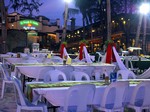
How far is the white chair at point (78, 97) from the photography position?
4.19 metres

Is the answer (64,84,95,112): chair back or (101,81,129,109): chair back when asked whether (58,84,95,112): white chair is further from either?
(101,81,129,109): chair back

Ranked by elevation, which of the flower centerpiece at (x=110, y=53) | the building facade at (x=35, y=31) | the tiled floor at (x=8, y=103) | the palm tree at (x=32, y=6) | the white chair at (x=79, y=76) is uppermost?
the palm tree at (x=32, y=6)

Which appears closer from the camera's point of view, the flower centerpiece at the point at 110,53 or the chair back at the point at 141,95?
the chair back at the point at 141,95

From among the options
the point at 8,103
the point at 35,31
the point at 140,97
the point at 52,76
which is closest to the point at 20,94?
the point at 52,76

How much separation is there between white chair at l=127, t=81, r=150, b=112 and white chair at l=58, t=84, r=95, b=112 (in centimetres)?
74

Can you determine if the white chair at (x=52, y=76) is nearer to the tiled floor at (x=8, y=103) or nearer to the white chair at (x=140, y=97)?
the tiled floor at (x=8, y=103)

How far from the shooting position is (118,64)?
9477 millimetres

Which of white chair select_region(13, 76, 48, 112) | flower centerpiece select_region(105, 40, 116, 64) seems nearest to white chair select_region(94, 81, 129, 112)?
white chair select_region(13, 76, 48, 112)

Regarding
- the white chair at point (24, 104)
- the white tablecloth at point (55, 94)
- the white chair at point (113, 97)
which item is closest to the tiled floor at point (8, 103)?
the white chair at point (24, 104)

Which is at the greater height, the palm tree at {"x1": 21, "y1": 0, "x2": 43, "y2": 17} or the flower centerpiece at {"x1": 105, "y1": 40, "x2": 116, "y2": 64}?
the palm tree at {"x1": 21, "y1": 0, "x2": 43, "y2": 17}

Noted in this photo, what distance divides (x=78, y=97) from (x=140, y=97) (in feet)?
3.71

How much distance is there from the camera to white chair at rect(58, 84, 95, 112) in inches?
165

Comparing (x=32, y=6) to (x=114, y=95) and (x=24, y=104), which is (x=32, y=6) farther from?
(x=114, y=95)

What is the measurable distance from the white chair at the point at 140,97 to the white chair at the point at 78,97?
29.1 inches
